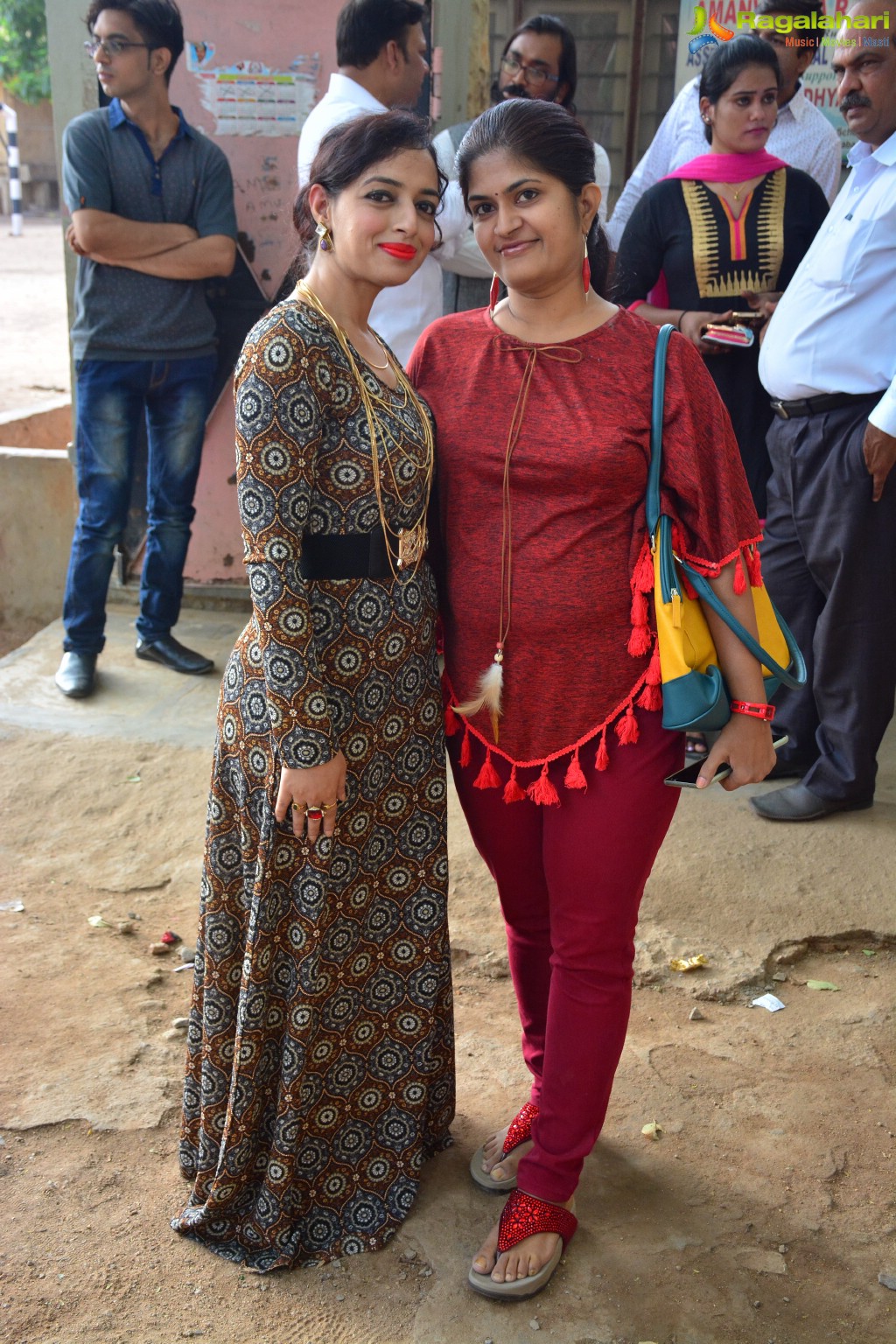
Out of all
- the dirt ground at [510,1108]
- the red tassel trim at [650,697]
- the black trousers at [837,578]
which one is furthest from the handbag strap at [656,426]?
the black trousers at [837,578]

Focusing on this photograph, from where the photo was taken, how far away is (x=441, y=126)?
4.65 meters

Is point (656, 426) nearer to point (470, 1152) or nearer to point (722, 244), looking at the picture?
point (470, 1152)

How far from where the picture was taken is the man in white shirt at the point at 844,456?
3.21 metres

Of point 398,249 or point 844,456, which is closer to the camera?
point 398,249

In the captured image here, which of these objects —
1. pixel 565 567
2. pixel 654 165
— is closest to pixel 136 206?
pixel 654 165

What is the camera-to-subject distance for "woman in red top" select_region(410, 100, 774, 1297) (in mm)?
1896

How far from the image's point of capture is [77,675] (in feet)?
14.5

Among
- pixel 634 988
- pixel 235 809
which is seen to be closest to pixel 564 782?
pixel 235 809

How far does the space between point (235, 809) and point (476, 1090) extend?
979 mm

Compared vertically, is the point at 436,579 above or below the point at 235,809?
above

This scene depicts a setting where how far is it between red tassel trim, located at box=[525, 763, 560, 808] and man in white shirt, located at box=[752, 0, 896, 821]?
1.75m

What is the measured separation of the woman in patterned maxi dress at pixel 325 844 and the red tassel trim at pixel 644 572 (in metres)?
0.36

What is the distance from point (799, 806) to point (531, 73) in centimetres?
253

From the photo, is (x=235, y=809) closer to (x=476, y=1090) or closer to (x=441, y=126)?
(x=476, y=1090)
